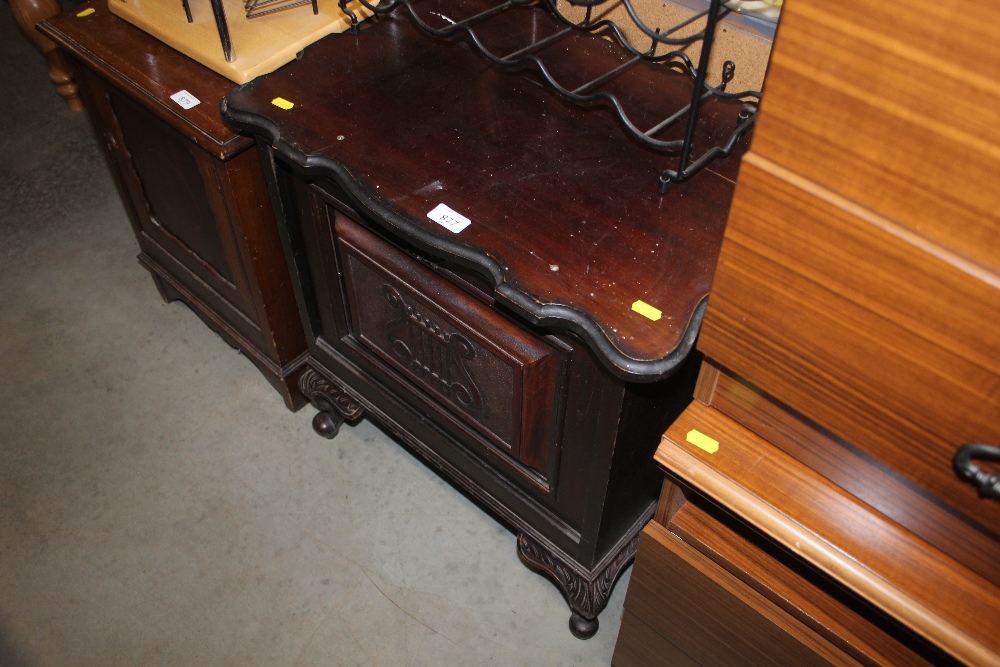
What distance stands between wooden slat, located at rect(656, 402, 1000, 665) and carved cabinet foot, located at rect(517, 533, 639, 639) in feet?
1.57

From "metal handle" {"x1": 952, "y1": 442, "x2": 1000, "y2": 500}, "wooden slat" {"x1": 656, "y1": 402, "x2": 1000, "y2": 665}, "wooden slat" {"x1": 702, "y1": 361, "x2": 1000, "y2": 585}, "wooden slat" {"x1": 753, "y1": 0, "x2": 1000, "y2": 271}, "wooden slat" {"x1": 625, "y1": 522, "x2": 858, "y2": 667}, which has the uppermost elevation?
"wooden slat" {"x1": 753, "y1": 0, "x2": 1000, "y2": 271}

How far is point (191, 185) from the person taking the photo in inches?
59.6

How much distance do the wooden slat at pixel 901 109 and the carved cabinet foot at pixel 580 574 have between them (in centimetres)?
85

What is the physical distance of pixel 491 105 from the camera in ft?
4.00

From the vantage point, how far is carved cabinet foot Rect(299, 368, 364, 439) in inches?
64.7

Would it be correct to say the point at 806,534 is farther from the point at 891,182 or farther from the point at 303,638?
the point at 303,638

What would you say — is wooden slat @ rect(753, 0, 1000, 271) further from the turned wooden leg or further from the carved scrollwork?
the turned wooden leg

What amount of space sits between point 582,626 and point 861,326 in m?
0.93

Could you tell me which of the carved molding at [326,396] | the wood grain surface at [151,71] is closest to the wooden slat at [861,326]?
the wood grain surface at [151,71]

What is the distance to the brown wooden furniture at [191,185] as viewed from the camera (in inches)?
54.3

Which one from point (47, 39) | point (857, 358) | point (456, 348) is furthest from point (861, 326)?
point (47, 39)

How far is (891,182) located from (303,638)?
124 centimetres

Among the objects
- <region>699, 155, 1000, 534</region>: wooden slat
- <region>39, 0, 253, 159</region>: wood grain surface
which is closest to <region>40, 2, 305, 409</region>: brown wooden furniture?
<region>39, 0, 253, 159</region>: wood grain surface

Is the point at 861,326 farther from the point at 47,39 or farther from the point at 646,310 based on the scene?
the point at 47,39
